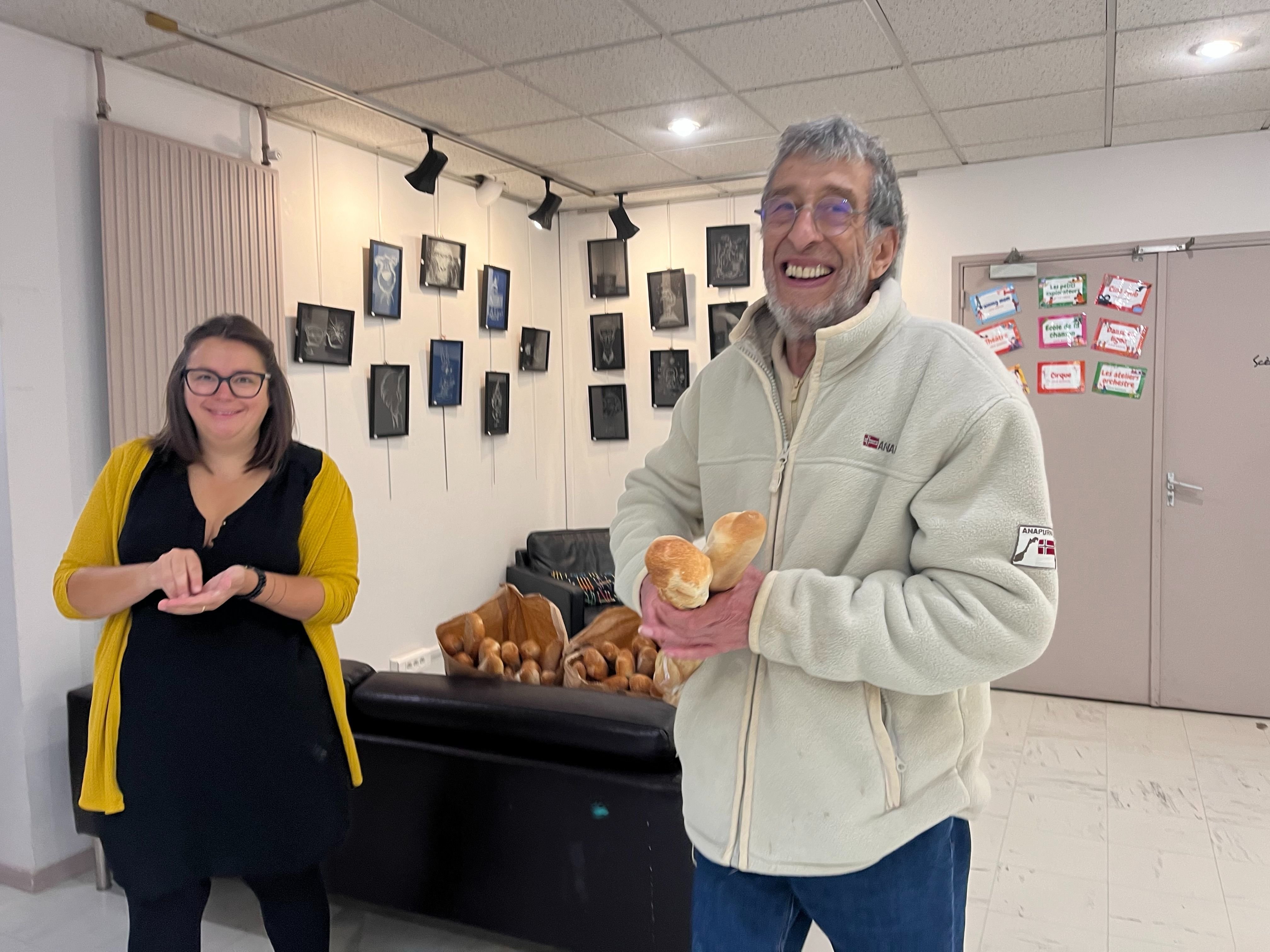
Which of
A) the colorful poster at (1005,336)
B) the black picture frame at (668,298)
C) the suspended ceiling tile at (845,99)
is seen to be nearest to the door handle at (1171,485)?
the colorful poster at (1005,336)

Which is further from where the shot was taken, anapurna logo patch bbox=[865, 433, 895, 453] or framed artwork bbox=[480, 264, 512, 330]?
framed artwork bbox=[480, 264, 512, 330]

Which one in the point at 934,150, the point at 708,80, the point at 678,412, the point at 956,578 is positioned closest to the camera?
the point at 956,578

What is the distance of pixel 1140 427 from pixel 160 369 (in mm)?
4239

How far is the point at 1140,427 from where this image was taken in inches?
179

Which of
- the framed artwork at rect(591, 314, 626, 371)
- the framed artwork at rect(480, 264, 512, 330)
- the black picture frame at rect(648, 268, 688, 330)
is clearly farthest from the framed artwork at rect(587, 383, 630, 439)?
the framed artwork at rect(480, 264, 512, 330)

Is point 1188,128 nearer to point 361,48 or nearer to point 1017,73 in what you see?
point 1017,73

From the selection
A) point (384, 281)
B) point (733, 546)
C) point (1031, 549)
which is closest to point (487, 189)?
point (384, 281)

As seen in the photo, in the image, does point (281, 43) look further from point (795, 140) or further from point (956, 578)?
point (956, 578)

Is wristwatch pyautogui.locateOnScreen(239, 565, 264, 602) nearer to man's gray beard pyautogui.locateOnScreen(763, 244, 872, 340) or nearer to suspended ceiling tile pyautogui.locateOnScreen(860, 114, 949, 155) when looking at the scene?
man's gray beard pyautogui.locateOnScreen(763, 244, 872, 340)

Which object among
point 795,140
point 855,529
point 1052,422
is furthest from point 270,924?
point 1052,422

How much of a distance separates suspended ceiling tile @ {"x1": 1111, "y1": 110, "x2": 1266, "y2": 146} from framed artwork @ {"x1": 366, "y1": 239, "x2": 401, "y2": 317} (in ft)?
10.7

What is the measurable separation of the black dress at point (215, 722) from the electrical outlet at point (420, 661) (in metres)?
2.49

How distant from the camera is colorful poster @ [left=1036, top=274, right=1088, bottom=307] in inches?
182

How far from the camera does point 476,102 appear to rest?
364cm
